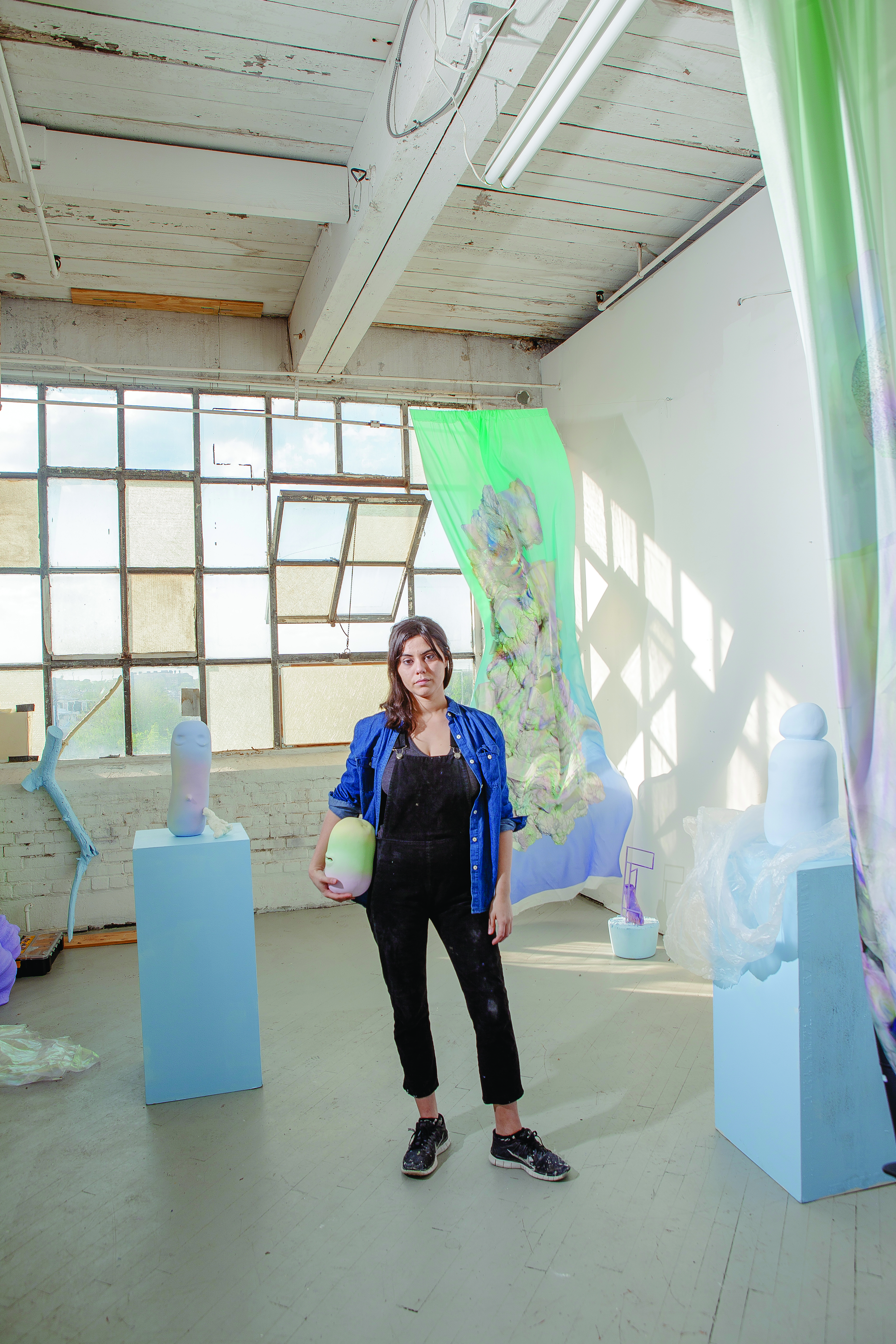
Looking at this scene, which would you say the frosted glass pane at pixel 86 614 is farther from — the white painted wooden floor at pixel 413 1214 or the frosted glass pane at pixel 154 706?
the white painted wooden floor at pixel 413 1214

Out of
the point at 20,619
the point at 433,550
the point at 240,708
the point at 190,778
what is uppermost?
the point at 433,550

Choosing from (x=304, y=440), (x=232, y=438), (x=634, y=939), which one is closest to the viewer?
(x=634, y=939)

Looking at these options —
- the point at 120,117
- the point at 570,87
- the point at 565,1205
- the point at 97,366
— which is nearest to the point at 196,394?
the point at 97,366

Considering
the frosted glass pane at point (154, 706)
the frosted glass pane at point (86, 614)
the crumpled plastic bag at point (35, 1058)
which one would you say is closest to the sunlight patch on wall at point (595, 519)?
the frosted glass pane at point (154, 706)

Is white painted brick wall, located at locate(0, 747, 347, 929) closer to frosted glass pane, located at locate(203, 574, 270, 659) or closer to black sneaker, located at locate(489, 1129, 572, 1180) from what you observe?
frosted glass pane, located at locate(203, 574, 270, 659)

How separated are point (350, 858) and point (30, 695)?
3.01 meters

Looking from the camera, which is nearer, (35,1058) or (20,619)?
(35,1058)

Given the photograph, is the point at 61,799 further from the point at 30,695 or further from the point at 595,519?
the point at 595,519

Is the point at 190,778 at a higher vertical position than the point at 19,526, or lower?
lower

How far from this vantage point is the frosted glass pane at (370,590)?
15.8ft

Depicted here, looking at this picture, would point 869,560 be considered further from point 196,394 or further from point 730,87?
point 196,394

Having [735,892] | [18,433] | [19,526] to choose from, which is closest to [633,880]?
[735,892]

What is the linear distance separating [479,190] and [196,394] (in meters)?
1.97

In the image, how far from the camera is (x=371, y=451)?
484 centimetres
